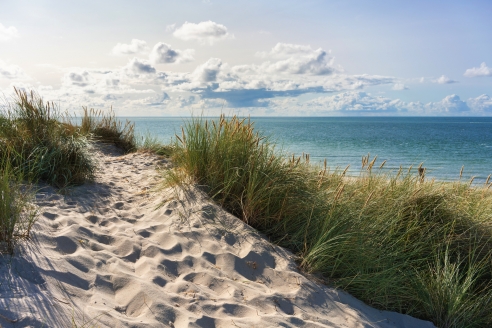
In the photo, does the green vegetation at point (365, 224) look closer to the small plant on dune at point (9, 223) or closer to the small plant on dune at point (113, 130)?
the small plant on dune at point (9, 223)

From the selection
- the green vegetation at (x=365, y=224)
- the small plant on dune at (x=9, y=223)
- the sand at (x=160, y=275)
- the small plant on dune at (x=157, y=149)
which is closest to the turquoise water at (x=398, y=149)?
the green vegetation at (x=365, y=224)

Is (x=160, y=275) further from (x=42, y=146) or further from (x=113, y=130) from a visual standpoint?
(x=113, y=130)

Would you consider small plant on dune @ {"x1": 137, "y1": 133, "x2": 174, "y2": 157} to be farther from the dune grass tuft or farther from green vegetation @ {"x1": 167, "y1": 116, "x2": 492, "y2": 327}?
green vegetation @ {"x1": 167, "y1": 116, "x2": 492, "y2": 327}

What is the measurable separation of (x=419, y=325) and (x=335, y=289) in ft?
2.80

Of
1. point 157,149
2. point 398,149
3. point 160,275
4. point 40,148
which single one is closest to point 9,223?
point 160,275

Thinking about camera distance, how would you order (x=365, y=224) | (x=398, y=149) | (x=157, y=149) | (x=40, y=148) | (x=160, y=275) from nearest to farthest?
(x=160, y=275), (x=365, y=224), (x=40, y=148), (x=157, y=149), (x=398, y=149)

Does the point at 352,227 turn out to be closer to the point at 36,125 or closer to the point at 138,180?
the point at 138,180

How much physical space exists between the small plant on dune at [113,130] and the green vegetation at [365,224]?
18.6ft

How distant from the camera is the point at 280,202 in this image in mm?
4090

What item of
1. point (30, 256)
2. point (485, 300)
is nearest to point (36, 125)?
point (30, 256)

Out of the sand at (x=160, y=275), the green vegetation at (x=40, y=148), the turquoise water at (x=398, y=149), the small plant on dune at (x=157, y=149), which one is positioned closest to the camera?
the sand at (x=160, y=275)

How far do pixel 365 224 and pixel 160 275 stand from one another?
89.5 inches

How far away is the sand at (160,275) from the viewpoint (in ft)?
8.15

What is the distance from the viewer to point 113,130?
10.0 m
